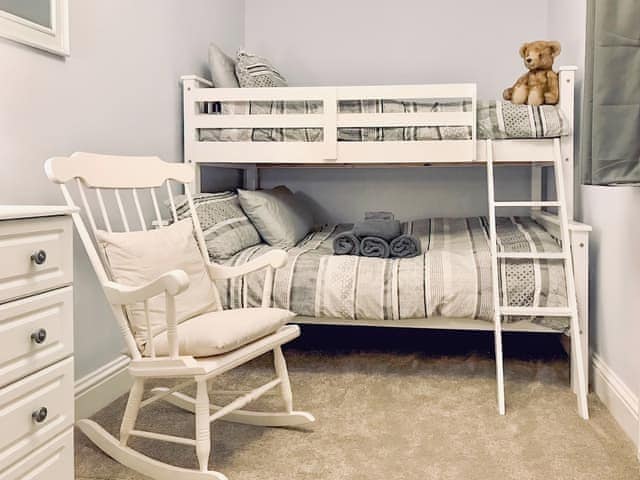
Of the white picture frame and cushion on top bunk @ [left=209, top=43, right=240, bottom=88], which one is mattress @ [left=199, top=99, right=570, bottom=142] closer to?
cushion on top bunk @ [left=209, top=43, right=240, bottom=88]

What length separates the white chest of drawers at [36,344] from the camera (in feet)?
4.61

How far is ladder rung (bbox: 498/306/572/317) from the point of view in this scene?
259 cm

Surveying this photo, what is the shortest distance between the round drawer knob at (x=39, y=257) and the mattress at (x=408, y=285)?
131 cm

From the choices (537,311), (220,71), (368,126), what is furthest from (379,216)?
(220,71)

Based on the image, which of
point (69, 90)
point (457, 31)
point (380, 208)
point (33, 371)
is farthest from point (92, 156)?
point (457, 31)

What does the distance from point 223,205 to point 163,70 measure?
658 millimetres

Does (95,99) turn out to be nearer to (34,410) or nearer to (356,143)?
(356,143)

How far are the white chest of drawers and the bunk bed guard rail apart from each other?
166cm

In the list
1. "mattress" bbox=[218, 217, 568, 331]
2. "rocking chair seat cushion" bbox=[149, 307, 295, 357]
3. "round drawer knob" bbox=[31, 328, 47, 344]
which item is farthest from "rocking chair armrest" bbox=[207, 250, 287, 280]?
"round drawer knob" bbox=[31, 328, 47, 344]

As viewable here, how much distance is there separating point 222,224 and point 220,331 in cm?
107

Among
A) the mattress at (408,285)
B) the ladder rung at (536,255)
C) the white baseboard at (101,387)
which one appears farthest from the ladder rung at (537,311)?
the white baseboard at (101,387)

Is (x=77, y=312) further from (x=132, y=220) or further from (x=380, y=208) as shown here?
(x=380, y=208)

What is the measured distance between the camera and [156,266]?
85.4 inches

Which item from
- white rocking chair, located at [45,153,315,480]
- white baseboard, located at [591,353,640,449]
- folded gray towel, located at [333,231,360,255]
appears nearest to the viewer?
white rocking chair, located at [45,153,315,480]
